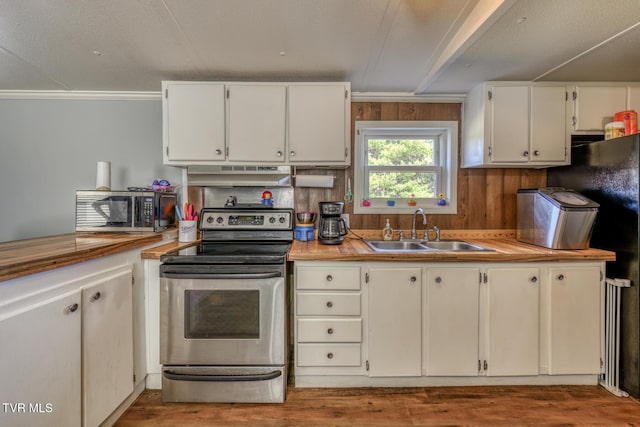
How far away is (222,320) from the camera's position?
1.72m

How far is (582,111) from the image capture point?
2172 millimetres

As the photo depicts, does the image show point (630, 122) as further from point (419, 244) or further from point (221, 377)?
point (221, 377)

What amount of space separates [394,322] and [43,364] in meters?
1.69

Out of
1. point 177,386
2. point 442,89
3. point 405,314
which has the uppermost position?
point 442,89

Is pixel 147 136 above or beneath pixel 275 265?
above

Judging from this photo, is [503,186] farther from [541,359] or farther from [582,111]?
[541,359]

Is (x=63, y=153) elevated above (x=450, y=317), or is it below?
above

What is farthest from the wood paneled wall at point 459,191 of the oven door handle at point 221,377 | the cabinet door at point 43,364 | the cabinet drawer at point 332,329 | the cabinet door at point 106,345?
the cabinet door at point 43,364

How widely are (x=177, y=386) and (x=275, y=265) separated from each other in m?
0.91

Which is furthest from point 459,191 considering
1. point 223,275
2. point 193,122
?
point 193,122

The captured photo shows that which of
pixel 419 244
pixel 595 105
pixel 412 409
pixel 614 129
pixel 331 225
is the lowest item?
pixel 412 409

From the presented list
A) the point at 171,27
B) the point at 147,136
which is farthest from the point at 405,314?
the point at 147,136

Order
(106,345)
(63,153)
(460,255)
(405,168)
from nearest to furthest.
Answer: (106,345) < (460,255) < (63,153) < (405,168)

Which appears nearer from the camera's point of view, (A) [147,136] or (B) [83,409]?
(B) [83,409]
